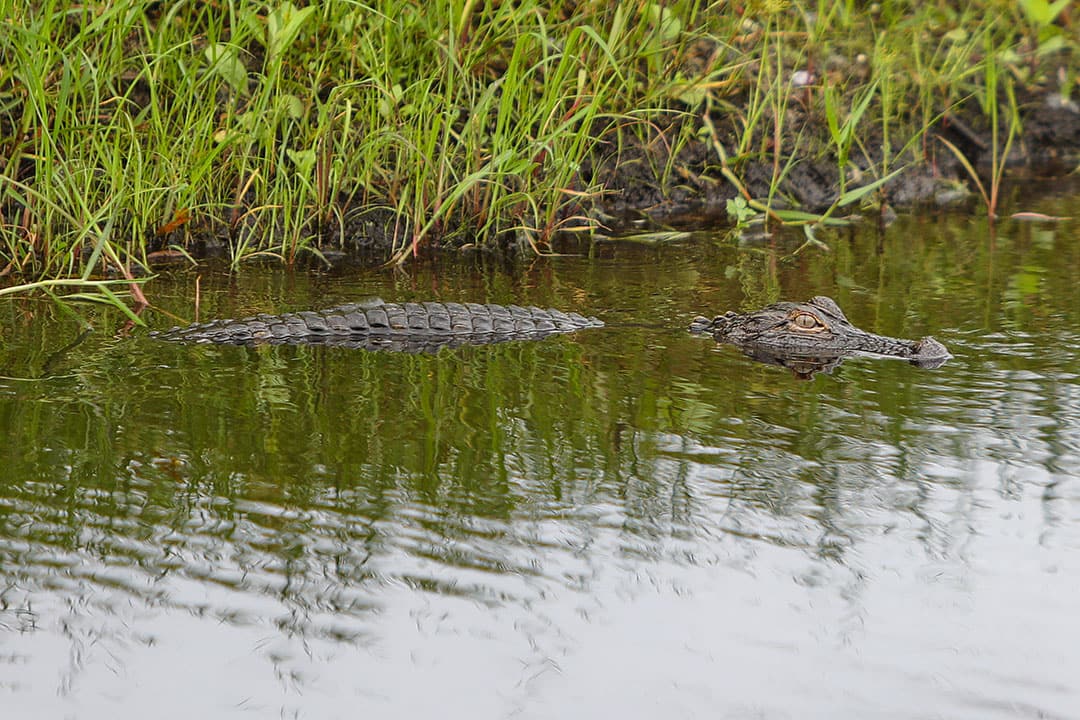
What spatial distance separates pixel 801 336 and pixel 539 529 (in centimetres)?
203

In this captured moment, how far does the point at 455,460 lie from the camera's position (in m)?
3.35

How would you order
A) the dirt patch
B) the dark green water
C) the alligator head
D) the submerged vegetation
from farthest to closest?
the dirt patch → the submerged vegetation → the alligator head → the dark green water

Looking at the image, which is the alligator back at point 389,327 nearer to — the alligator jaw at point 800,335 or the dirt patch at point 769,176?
the alligator jaw at point 800,335

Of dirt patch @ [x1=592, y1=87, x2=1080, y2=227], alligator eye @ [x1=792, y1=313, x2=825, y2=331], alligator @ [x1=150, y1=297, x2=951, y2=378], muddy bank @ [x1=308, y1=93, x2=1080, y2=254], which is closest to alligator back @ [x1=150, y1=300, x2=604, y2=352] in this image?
alligator @ [x1=150, y1=297, x2=951, y2=378]

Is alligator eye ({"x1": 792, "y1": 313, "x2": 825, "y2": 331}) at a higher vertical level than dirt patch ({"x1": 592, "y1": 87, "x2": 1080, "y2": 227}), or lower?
lower

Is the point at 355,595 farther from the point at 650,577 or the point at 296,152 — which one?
the point at 296,152

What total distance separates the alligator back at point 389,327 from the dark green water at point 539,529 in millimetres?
133

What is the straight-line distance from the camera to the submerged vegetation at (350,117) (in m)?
5.23

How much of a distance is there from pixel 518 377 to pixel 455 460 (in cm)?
90

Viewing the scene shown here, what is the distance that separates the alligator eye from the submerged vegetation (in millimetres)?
1505

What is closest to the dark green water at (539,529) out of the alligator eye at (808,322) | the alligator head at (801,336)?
the alligator head at (801,336)

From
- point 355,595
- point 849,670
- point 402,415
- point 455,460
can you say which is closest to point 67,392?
point 402,415

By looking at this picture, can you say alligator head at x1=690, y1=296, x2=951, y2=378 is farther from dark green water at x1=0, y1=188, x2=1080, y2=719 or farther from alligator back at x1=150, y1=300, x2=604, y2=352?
alligator back at x1=150, y1=300, x2=604, y2=352

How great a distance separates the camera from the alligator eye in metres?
4.61
